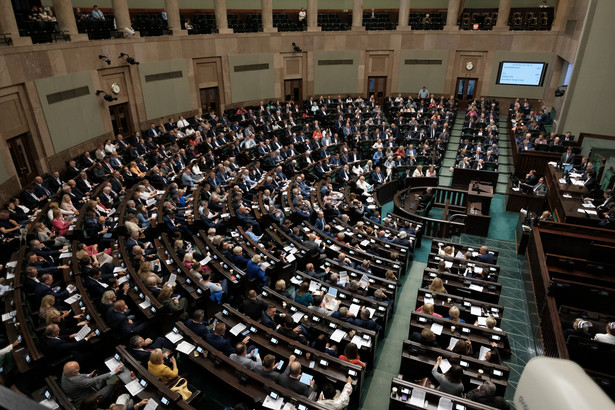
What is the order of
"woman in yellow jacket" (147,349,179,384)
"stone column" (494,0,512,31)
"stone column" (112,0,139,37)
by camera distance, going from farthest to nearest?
"stone column" (494,0,512,31), "stone column" (112,0,139,37), "woman in yellow jacket" (147,349,179,384)

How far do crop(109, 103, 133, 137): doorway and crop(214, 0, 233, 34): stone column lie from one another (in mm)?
6613

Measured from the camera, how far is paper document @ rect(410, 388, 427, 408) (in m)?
5.31

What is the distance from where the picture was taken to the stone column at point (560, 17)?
809 inches

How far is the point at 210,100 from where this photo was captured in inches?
835

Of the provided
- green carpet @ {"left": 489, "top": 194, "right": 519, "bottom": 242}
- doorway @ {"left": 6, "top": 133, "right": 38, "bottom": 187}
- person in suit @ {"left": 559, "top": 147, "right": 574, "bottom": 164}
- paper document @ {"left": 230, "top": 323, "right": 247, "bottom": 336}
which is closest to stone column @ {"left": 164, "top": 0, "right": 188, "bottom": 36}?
doorway @ {"left": 6, "top": 133, "right": 38, "bottom": 187}

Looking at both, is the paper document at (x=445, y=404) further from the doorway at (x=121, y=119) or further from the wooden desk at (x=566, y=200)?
the doorway at (x=121, y=119)

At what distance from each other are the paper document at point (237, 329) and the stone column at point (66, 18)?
1318 cm

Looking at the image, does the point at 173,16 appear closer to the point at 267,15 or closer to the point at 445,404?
the point at 267,15

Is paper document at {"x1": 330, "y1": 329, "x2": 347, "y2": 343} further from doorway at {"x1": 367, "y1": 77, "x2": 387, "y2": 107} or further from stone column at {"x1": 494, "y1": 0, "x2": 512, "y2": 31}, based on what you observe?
stone column at {"x1": 494, "y1": 0, "x2": 512, "y2": 31}

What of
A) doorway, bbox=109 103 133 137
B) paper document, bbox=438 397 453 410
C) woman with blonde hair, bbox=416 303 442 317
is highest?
doorway, bbox=109 103 133 137

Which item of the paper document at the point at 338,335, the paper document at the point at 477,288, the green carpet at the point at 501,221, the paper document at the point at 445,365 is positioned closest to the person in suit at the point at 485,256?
the paper document at the point at 477,288

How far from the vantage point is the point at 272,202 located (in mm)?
11805

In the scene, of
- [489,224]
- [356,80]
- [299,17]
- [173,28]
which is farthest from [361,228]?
[299,17]

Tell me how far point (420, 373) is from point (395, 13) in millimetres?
26455
